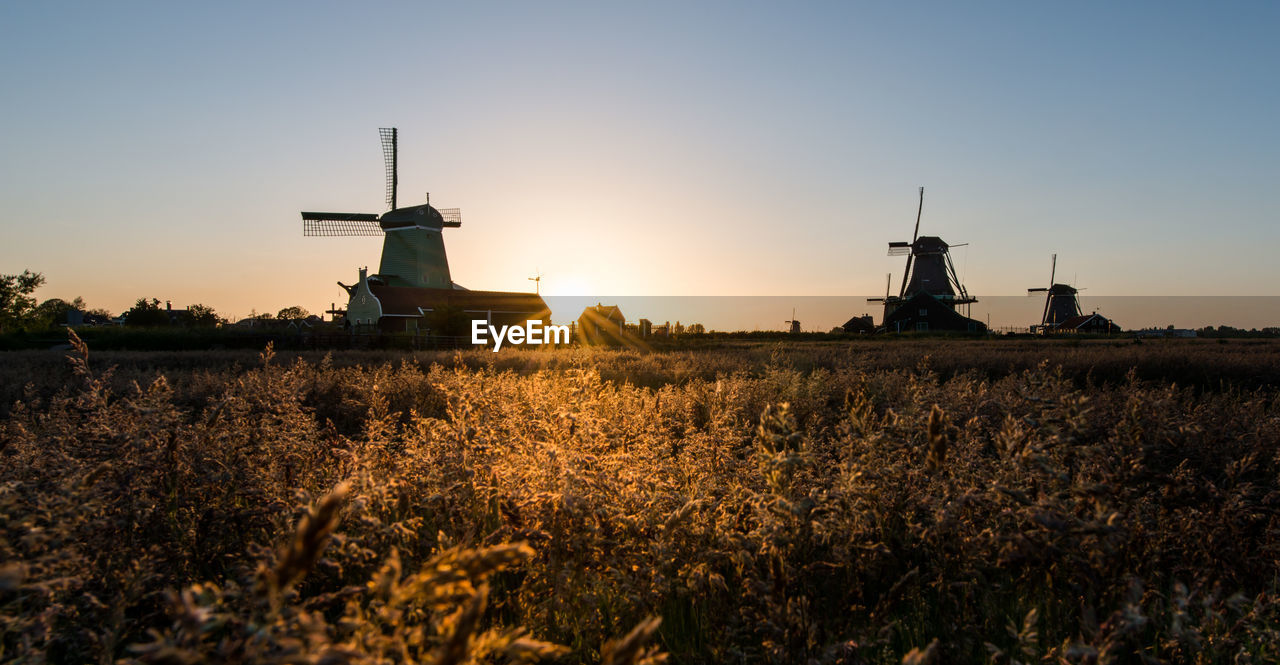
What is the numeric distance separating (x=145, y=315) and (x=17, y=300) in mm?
17211

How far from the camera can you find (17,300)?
42.7 metres

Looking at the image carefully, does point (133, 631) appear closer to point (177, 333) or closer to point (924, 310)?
point (177, 333)

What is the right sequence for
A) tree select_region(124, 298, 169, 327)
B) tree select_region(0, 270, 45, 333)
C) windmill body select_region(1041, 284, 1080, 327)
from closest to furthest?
tree select_region(0, 270, 45, 333) → tree select_region(124, 298, 169, 327) → windmill body select_region(1041, 284, 1080, 327)

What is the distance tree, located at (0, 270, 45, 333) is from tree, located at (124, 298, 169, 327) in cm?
1432

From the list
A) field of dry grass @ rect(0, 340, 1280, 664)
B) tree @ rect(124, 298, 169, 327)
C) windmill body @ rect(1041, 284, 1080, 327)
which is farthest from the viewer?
windmill body @ rect(1041, 284, 1080, 327)

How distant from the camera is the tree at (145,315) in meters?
58.8

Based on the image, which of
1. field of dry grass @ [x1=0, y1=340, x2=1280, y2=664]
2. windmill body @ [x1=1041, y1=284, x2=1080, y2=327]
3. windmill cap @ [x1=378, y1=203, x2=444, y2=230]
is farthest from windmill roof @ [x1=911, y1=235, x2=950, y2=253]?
field of dry grass @ [x1=0, y1=340, x2=1280, y2=664]

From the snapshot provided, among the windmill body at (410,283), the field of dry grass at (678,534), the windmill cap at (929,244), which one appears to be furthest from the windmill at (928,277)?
the field of dry grass at (678,534)

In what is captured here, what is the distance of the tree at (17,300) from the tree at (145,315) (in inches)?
564

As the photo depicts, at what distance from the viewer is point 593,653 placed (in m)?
2.29

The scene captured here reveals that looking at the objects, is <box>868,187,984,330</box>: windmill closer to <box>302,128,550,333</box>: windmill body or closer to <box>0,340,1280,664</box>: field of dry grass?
<box>302,128,550,333</box>: windmill body

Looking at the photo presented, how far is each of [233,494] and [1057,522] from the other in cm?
335

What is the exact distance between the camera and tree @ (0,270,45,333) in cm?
4178

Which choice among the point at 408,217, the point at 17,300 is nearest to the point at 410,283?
the point at 408,217
